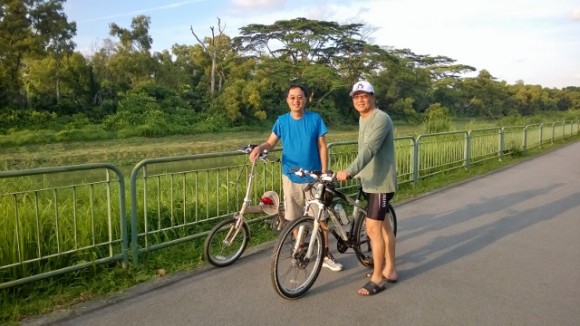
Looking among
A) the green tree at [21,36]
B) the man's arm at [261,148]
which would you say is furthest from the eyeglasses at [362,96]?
the green tree at [21,36]

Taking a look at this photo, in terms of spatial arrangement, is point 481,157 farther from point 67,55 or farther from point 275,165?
point 67,55

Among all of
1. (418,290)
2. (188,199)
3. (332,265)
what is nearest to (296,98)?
(332,265)

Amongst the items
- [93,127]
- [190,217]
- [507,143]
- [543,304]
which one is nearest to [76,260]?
[190,217]

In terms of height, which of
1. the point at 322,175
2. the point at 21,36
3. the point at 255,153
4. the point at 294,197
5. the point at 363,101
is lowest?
the point at 294,197

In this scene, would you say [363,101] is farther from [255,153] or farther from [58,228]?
[58,228]

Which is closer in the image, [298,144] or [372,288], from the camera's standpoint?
[372,288]

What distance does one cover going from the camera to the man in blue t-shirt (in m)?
4.20

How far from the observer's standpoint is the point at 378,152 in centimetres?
387

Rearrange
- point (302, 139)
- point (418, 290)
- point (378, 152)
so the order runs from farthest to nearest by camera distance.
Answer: point (302, 139), point (418, 290), point (378, 152)

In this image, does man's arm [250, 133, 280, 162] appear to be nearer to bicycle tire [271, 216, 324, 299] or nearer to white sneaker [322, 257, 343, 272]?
bicycle tire [271, 216, 324, 299]

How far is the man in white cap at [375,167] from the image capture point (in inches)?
145

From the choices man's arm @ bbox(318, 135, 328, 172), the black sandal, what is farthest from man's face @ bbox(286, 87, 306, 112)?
the black sandal

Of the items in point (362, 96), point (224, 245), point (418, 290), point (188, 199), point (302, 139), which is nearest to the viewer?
point (362, 96)

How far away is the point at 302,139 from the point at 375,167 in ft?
2.41
